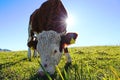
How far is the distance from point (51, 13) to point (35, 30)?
853 millimetres

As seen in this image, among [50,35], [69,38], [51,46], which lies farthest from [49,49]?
[69,38]

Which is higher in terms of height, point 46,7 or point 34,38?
point 46,7

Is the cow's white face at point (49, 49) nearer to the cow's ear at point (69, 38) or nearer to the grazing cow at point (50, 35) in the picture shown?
the grazing cow at point (50, 35)

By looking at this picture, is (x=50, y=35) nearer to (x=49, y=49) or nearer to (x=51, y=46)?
(x=51, y=46)

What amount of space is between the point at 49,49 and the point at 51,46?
6.4 inches

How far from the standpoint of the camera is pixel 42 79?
25.6 feet

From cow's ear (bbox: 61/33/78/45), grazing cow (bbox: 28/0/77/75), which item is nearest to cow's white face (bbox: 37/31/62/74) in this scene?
grazing cow (bbox: 28/0/77/75)

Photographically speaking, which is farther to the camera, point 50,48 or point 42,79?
point 50,48

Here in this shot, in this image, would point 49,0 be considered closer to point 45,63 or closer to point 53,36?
point 53,36

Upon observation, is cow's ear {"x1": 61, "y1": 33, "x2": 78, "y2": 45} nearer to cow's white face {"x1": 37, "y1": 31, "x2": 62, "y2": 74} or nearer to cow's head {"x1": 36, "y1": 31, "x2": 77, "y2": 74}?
cow's head {"x1": 36, "y1": 31, "x2": 77, "y2": 74}

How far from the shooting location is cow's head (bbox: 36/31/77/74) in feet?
28.8

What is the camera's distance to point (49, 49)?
29.5 ft

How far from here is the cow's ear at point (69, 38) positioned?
989 centimetres

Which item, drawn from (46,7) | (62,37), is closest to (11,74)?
(62,37)
